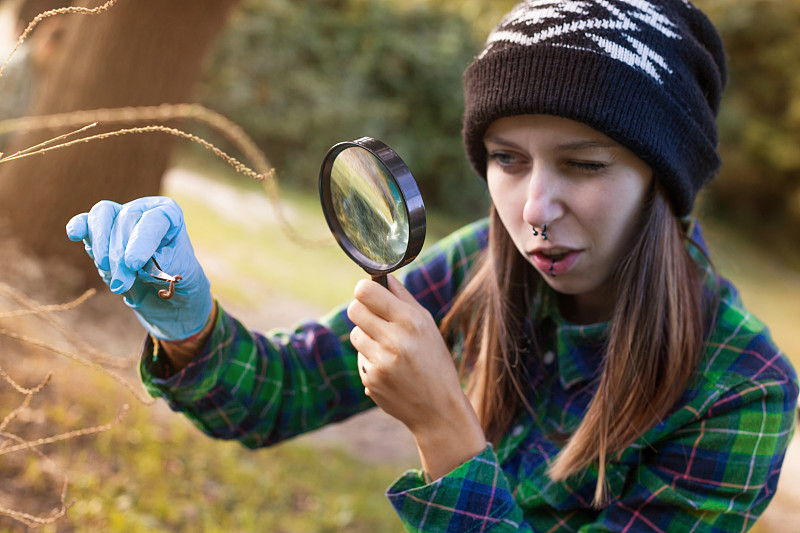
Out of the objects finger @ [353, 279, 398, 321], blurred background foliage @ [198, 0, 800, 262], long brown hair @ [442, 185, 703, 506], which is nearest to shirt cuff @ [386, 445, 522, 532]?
long brown hair @ [442, 185, 703, 506]

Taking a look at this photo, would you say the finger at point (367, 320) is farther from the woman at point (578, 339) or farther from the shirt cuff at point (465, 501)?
the shirt cuff at point (465, 501)

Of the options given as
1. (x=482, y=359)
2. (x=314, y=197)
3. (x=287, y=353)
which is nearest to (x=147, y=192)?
(x=287, y=353)

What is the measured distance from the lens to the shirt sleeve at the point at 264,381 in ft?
5.40

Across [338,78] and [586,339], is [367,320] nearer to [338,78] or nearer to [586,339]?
[586,339]

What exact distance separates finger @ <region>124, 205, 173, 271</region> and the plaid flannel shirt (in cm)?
43

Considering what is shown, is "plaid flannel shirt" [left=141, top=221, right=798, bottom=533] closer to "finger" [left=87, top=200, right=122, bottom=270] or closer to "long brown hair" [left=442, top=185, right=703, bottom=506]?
"long brown hair" [left=442, top=185, right=703, bottom=506]

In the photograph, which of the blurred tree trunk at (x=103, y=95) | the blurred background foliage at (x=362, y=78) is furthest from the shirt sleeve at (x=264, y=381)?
the blurred background foliage at (x=362, y=78)

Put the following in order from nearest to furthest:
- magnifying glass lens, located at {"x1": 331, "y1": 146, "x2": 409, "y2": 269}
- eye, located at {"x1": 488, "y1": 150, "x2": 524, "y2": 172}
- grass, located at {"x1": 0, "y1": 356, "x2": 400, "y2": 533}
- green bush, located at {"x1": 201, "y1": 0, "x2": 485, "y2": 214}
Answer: magnifying glass lens, located at {"x1": 331, "y1": 146, "x2": 409, "y2": 269} < eye, located at {"x1": 488, "y1": 150, "x2": 524, "y2": 172} < grass, located at {"x1": 0, "y1": 356, "x2": 400, "y2": 533} < green bush, located at {"x1": 201, "y1": 0, "x2": 485, "y2": 214}

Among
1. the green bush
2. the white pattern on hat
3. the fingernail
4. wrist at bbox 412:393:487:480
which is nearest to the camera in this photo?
the fingernail

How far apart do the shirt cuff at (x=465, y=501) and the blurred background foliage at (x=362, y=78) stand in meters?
9.22

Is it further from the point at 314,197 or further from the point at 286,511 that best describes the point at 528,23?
the point at 314,197

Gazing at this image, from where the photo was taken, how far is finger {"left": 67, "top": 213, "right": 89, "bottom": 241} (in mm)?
1251

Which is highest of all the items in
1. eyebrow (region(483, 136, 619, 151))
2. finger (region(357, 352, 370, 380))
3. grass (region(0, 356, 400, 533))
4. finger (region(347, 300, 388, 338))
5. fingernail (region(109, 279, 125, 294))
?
eyebrow (region(483, 136, 619, 151))

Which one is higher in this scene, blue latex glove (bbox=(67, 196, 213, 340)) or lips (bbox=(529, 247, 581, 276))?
lips (bbox=(529, 247, 581, 276))
